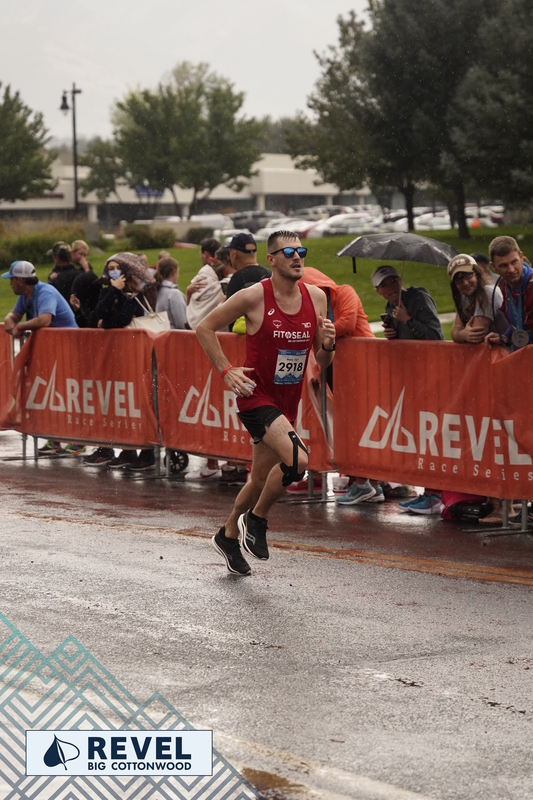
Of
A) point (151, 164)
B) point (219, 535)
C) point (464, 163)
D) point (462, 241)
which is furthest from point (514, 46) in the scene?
point (151, 164)

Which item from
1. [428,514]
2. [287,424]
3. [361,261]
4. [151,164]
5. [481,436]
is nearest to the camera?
[287,424]

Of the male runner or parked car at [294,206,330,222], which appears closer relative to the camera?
the male runner

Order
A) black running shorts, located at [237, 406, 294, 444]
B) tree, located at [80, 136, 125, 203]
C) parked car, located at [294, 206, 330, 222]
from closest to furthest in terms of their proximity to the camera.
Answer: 1. black running shorts, located at [237, 406, 294, 444]
2. tree, located at [80, 136, 125, 203]
3. parked car, located at [294, 206, 330, 222]

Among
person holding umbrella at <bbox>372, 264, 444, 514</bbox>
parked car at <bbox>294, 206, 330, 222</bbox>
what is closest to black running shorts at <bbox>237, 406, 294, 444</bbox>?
person holding umbrella at <bbox>372, 264, 444, 514</bbox>

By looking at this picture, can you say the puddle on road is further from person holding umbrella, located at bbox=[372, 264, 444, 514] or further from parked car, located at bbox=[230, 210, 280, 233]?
parked car, located at bbox=[230, 210, 280, 233]

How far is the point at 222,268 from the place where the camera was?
40.0 feet

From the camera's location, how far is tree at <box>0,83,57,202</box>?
6456cm

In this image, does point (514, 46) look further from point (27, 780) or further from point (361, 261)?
point (27, 780)

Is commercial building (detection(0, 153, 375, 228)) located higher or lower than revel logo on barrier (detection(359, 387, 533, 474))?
higher

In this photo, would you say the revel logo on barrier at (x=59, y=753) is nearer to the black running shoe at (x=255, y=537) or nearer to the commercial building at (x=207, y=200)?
the black running shoe at (x=255, y=537)

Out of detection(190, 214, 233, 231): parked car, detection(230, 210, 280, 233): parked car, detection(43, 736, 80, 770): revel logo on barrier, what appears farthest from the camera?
detection(230, 210, 280, 233): parked car

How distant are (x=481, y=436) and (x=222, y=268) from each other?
4182 millimetres

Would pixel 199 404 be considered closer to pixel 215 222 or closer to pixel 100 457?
pixel 100 457

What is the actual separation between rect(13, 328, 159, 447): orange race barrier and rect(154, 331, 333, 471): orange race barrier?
22cm
